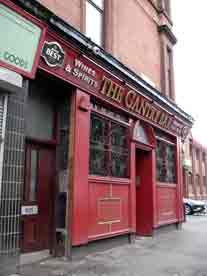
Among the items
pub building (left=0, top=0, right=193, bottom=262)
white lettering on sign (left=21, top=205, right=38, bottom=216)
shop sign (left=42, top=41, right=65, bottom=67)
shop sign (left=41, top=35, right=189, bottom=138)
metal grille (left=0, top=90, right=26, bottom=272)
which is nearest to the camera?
metal grille (left=0, top=90, right=26, bottom=272)

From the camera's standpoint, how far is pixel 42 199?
6.86 metres

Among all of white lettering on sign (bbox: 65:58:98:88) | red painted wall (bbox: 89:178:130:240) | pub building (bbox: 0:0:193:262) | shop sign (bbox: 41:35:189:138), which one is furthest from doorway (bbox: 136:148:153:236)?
white lettering on sign (bbox: 65:58:98:88)

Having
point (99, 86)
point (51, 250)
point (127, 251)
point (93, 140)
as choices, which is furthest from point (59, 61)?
point (127, 251)

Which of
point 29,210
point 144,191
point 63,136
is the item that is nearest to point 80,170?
point 63,136

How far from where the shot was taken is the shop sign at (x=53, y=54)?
6176 millimetres

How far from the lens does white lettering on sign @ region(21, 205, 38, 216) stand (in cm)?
637

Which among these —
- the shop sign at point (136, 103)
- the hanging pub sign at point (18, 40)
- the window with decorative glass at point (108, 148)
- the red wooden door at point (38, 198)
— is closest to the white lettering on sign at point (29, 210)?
the red wooden door at point (38, 198)

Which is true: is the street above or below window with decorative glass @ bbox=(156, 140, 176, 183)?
below

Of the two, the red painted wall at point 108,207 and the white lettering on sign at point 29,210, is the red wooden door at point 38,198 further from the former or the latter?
the red painted wall at point 108,207

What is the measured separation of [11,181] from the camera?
5.34 m

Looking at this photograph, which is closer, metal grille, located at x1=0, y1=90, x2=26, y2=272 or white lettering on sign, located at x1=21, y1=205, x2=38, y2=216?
metal grille, located at x1=0, y1=90, x2=26, y2=272

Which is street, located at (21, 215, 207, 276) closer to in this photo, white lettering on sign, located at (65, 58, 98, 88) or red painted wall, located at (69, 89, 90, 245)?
red painted wall, located at (69, 89, 90, 245)

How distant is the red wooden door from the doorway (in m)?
4.21

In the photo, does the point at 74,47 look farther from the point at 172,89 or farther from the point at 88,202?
the point at 172,89
